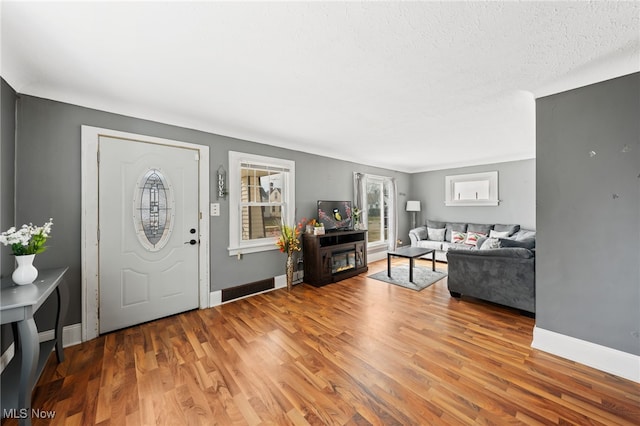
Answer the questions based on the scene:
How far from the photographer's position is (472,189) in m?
6.10

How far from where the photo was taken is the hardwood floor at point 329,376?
1548 mm

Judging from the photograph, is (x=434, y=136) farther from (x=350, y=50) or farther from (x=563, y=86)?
(x=350, y=50)

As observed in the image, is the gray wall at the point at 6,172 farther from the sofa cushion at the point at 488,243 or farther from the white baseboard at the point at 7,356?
the sofa cushion at the point at 488,243

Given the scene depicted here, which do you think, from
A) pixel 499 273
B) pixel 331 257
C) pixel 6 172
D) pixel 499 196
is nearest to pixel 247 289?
pixel 331 257

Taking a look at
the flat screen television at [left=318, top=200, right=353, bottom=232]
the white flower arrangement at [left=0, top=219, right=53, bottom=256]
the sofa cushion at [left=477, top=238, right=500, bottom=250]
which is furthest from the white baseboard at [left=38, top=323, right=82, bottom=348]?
the sofa cushion at [left=477, top=238, right=500, bottom=250]

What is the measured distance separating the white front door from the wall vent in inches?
15.5

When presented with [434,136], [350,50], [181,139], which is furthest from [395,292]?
[181,139]

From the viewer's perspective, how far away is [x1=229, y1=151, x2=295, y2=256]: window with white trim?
11.4 ft

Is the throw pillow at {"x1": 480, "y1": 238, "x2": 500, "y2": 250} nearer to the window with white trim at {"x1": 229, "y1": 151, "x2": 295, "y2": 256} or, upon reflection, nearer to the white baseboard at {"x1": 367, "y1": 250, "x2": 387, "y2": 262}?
→ the white baseboard at {"x1": 367, "y1": 250, "x2": 387, "y2": 262}

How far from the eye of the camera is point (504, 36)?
1590 millimetres

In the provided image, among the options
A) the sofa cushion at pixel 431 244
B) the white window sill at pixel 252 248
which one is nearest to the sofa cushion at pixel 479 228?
the sofa cushion at pixel 431 244

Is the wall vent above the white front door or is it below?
below

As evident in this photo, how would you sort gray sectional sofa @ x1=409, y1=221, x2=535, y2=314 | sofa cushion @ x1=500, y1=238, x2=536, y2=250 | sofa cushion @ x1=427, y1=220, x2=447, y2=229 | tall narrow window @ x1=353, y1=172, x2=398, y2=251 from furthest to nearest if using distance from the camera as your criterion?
sofa cushion @ x1=427, y1=220, x2=447, y2=229
tall narrow window @ x1=353, y1=172, x2=398, y2=251
sofa cushion @ x1=500, y1=238, x2=536, y2=250
gray sectional sofa @ x1=409, y1=221, x2=535, y2=314

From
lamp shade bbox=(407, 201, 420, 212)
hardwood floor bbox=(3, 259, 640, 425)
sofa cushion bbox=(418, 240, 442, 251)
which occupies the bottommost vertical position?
hardwood floor bbox=(3, 259, 640, 425)
